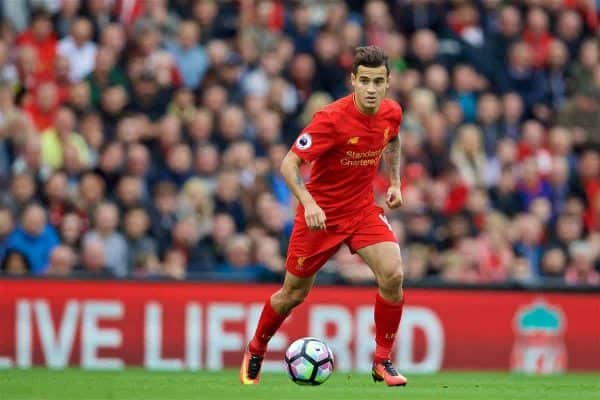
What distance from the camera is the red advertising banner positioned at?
14758mm

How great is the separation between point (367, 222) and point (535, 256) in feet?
21.5

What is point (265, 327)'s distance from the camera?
1135cm

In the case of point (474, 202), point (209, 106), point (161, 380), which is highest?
point (209, 106)

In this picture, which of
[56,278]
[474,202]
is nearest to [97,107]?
[56,278]

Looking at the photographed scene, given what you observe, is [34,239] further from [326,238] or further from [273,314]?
[326,238]

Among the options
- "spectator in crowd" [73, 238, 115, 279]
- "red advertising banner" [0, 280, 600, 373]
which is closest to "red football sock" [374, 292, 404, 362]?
"red advertising banner" [0, 280, 600, 373]

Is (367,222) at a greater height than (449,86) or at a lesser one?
lesser

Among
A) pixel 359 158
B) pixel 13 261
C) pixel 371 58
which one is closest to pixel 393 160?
pixel 359 158

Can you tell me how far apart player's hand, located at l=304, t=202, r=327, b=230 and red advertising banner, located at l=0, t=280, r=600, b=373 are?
4.81 metres

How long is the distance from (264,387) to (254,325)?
11.8ft

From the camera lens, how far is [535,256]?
17.2m

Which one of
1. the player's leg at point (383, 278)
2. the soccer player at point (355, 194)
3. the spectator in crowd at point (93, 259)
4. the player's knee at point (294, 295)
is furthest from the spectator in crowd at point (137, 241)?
the player's leg at point (383, 278)

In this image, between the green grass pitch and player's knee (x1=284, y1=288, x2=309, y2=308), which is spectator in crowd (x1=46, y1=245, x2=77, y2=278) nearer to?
the green grass pitch

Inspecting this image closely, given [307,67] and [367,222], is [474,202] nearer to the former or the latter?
[307,67]
